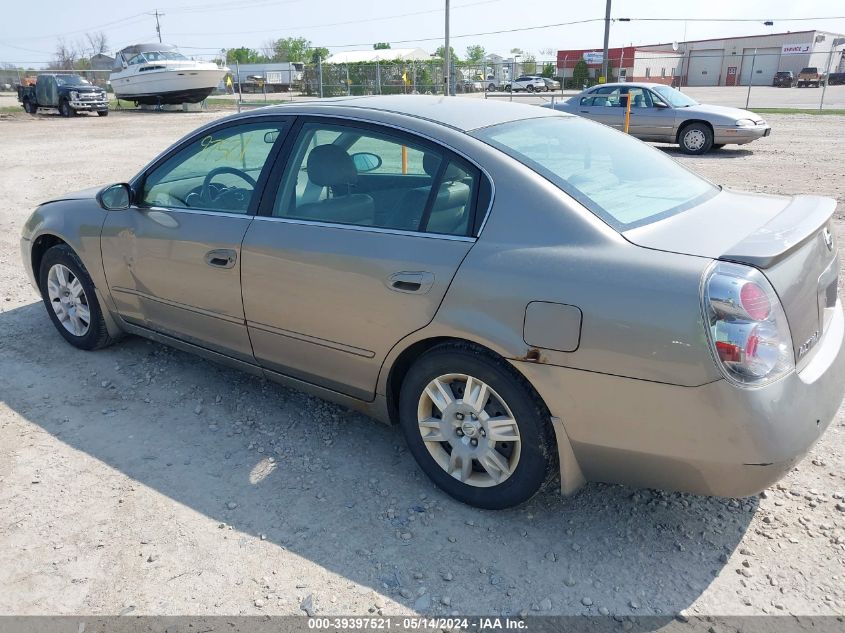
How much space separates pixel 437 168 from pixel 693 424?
1478 millimetres

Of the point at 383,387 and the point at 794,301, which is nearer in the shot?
the point at 794,301

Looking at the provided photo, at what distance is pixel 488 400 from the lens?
9.14ft

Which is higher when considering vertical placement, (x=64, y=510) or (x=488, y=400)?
(x=488, y=400)

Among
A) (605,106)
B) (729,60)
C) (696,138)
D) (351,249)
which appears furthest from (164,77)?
(729,60)

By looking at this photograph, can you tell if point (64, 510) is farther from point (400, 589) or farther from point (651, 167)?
point (651, 167)

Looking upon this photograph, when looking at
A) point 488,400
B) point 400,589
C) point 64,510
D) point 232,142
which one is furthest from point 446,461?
point 232,142

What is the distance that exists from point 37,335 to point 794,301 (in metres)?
4.89

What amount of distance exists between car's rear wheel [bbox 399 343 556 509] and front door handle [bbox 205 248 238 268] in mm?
1165

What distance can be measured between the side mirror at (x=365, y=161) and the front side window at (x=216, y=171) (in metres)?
0.42

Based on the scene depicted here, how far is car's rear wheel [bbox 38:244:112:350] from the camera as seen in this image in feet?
14.7

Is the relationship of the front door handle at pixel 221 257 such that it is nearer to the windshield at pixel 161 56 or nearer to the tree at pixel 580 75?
the windshield at pixel 161 56

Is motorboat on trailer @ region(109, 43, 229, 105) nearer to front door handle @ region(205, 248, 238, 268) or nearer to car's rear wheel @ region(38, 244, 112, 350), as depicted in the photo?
car's rear wheel @ region(38, 244, 112, 350)

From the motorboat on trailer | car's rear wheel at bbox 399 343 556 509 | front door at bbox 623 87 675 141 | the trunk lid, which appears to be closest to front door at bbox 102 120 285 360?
car's rear wheel at bbox 399 343 556 509

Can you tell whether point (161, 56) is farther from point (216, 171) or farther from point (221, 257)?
point (221, 257)
